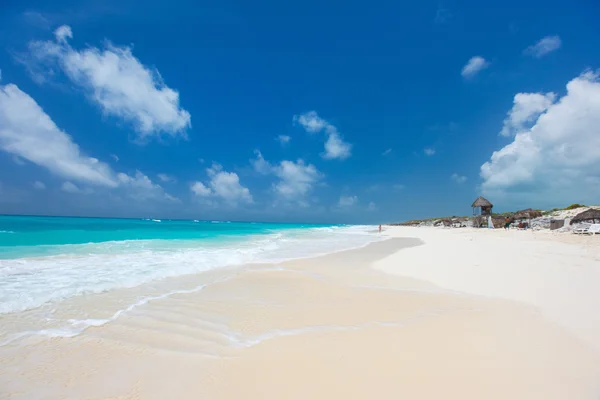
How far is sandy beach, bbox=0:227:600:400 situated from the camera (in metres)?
2.47

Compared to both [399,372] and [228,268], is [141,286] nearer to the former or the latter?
[228,268]

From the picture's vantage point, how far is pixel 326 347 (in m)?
3.28

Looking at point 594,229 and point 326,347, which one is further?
point 594,229

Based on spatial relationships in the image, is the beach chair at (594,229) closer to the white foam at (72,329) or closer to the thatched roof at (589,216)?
the thatched roof at (589,216)

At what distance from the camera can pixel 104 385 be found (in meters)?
2.49

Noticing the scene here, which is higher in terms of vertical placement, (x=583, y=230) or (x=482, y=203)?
(x=482, y=203)

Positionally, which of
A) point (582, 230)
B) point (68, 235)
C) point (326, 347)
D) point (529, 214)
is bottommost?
point (326, 347)

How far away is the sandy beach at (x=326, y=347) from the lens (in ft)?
8.09

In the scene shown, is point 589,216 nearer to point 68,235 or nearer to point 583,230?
point 583,230

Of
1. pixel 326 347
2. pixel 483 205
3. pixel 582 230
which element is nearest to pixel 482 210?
pixel 483 205

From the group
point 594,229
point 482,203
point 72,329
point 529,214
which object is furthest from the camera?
point 482,203

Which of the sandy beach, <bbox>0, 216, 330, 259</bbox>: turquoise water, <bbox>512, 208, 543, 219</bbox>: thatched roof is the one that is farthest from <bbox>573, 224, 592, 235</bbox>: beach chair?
<bbox>0, 216, 330, 259</bbox>: turquoise water

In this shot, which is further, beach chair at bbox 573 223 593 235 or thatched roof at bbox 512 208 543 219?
thatched roof at bbox 512 208 543 219

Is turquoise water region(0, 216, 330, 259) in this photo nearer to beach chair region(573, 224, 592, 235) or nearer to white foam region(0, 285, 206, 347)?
white foam region(0, 285, 206, 347)
